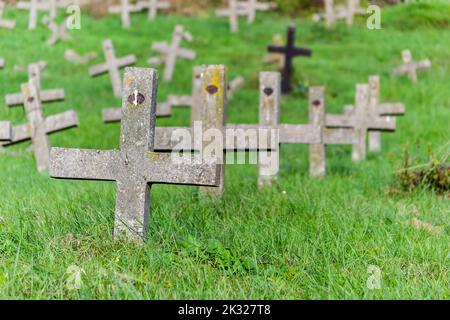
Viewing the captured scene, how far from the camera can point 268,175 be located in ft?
19.9

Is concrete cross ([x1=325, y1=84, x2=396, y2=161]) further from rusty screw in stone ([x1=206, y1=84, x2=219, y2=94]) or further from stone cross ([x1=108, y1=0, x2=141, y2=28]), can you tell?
stone cross ([x1=108, y1=0, x2=141, y2=28])

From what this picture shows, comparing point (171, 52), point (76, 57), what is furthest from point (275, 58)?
point (76, 57)

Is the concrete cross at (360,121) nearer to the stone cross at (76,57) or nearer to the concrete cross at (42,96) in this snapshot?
the concrete cross at (42,96)

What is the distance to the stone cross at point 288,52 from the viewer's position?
44.7 ft

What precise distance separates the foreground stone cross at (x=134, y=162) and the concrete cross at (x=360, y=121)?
16.6ft

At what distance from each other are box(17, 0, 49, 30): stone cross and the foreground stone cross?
14424mm

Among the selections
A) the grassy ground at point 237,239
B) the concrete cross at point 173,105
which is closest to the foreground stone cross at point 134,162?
the grassy ground at point 237,239

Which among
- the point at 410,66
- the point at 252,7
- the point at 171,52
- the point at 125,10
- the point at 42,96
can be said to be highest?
the point at 252,7

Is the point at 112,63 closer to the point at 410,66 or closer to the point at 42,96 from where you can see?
the point at 42,96

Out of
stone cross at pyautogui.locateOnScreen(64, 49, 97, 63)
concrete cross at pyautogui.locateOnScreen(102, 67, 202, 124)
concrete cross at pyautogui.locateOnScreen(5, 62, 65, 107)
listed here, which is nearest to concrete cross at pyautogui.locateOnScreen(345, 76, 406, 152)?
concrete cross at pyautogui.locateOnScreen(102, 67, 202, 124)

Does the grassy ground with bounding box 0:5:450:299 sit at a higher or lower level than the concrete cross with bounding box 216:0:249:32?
lower

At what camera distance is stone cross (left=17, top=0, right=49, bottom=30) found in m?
17.6

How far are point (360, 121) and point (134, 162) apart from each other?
5.44m

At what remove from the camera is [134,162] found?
12.6 ft
